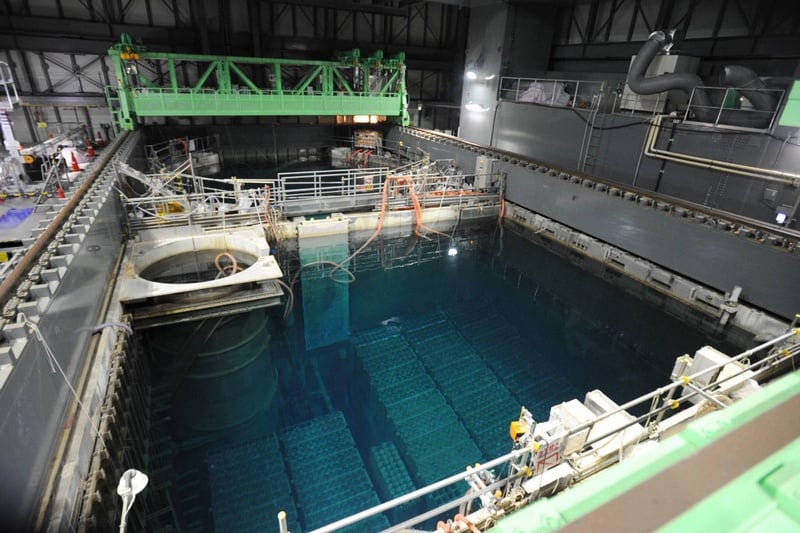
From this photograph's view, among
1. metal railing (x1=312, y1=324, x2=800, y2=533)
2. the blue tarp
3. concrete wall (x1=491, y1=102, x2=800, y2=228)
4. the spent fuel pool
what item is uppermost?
concrete wall (x1=491, y1=102, x2=800, y2=228)

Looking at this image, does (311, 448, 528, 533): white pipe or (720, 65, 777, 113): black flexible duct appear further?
(720, 65, 777, 113): black flexible duct

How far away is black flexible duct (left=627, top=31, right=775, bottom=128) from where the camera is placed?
7.64 meters

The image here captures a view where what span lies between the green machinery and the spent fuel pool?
5.95 m

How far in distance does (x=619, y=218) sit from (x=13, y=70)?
17.6 metres

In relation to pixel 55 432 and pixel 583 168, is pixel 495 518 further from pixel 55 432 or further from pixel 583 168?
pixel 583 168

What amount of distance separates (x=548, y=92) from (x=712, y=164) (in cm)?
521

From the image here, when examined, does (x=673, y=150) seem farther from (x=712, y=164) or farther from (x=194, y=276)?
(x=194, y=276)

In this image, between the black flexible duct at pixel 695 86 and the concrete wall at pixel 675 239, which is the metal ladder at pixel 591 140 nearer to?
the black flexible duct at pixel 695 86

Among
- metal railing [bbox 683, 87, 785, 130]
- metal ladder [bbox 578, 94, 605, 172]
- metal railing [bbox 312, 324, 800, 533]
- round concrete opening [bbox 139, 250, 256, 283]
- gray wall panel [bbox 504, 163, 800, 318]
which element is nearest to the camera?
metal railing [bbox 312, 324, 800, 533]

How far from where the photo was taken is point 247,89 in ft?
42.3

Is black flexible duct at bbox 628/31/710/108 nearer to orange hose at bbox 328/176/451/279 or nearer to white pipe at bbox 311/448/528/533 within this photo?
orange hose at bbox 328/176/451/279

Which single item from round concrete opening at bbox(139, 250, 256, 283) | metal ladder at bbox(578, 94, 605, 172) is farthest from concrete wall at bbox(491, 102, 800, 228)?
round concrete opening at bbox(139, 250, 256, 283)

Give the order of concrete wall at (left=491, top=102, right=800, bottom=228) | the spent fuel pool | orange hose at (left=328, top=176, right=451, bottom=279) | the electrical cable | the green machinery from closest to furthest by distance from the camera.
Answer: the electrical cable → the spent fuel pool → concrete wall at (left=491, top=102, right=800, bottom=228) → orange hose at (left=328, top=176, right=451, bottom=279) → the green machinery

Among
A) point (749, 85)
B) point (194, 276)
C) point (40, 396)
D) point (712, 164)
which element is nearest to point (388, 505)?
point (40, 396)
